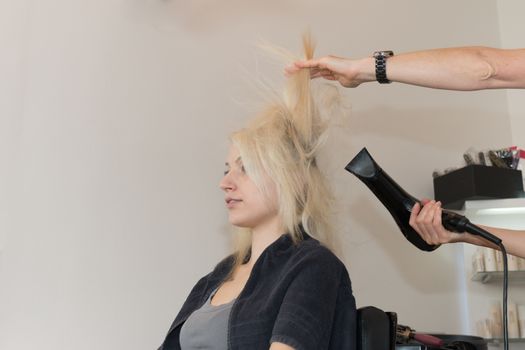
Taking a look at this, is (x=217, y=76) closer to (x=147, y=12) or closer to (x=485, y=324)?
(x=147, y=12)

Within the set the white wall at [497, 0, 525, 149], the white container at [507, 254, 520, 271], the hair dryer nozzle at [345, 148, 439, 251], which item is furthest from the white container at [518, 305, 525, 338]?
the hair dryer nozzle at [345, 148, 439, 251]

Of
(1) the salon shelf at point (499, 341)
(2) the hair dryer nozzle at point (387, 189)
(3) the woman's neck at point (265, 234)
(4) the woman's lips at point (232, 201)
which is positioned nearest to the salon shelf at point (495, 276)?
(1) the salon shelf at point (499, 341)

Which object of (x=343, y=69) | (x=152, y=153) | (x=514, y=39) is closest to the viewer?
(x=343, y=69)

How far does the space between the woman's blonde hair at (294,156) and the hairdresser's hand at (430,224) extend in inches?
9.0

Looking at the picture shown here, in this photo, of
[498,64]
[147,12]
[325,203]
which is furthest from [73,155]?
[498,64]

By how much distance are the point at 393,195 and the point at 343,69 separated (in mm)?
315

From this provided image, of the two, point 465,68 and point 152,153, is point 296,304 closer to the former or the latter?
point 465,68

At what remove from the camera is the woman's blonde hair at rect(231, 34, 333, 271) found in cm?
154

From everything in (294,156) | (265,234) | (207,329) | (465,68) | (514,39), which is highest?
(514,39)

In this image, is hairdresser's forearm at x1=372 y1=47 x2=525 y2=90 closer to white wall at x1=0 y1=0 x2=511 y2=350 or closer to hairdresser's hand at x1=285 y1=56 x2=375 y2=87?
hairdresser's hand at x1=285 y1=56 x2=375 y2=87

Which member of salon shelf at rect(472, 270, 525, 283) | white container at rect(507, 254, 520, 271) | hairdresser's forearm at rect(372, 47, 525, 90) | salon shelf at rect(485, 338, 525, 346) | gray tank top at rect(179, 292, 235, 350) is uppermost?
hairdresser's forearm at rect(372, 47, 525, 90)

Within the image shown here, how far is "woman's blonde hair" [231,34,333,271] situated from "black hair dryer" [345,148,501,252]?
6.6 inches

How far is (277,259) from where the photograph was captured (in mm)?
1461

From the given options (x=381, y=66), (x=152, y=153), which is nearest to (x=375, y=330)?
(x=381, y=66)
